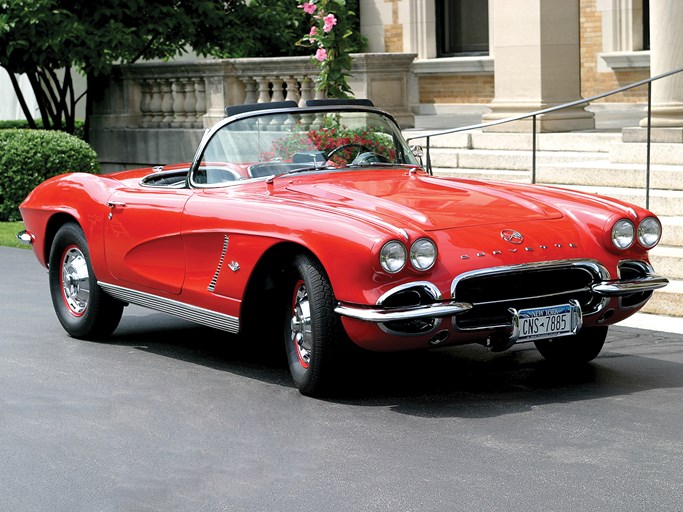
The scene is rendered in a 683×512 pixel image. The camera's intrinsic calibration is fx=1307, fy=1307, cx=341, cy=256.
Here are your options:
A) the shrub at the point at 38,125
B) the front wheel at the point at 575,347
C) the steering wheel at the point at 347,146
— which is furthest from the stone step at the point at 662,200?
the shrub at the point at 38,125

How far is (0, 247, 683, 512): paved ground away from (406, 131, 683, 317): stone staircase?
1507 millimetres

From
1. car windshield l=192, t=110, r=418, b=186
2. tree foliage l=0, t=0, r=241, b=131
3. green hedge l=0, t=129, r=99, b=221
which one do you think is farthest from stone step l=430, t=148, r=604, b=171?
tree foliage l=0, t=0, r=241, b=131

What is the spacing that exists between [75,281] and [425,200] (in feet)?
9.53

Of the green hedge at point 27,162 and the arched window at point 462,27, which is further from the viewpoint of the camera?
the arched window at point 462,27

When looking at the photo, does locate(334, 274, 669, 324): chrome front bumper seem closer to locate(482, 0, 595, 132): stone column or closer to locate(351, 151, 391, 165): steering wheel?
locate(351, 151, 391, 165): steering wheel

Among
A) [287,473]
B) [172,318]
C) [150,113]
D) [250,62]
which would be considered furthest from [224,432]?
[150,113]

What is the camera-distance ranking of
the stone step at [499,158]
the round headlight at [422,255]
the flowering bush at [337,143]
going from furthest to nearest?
the stone step at [499,158]
the flowering bush at [337,143]
the round headlight at [422,255]

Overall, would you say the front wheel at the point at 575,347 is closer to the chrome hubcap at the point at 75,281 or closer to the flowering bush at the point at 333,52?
the chrome hubcap at the point at 75,281

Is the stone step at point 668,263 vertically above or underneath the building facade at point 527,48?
underneath

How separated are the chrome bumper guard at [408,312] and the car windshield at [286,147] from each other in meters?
1.66

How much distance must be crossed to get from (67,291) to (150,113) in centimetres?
1084

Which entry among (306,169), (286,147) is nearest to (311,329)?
(306,169)

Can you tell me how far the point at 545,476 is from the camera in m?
5.39

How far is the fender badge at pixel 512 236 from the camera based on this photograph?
6.68 metres
